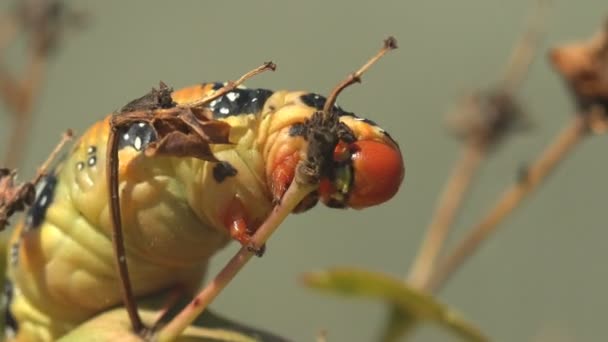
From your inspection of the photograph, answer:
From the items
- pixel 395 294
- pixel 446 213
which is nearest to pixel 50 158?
pixel 395 294

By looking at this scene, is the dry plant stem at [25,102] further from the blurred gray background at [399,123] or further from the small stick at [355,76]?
the blurred gray background at [399,123]

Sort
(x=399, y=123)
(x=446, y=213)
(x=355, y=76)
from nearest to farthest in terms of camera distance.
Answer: (x=355, y=76), (x=446, y=213), (x=399, y=123)

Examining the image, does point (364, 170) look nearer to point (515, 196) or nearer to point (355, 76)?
point (355, 76)

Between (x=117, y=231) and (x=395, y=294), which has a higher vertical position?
(x=117, y=231)

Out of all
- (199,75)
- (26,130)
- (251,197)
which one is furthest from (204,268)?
(199,75)

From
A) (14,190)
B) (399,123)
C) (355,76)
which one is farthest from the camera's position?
(399,123)

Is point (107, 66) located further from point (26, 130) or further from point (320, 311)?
point (26, 130)
